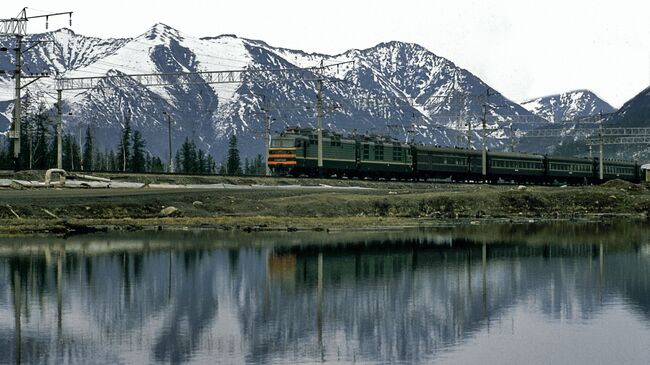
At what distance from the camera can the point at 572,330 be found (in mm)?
26344

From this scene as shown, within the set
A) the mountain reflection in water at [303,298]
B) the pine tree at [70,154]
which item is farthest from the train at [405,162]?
the pine tree at [70,154]

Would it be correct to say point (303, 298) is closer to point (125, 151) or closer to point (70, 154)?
point (70, 154)

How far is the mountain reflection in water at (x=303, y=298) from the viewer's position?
23.5 m

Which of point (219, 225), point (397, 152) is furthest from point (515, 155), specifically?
point (219, 225)

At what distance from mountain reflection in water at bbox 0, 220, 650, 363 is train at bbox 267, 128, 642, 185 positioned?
5258 cm

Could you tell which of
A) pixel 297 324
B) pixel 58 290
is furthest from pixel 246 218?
pixel 297 324

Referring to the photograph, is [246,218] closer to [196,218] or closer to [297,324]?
[196,218]

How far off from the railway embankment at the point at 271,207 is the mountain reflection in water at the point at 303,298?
9760mm

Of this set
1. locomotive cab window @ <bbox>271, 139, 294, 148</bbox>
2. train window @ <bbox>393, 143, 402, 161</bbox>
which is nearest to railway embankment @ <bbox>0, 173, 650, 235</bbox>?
locomotive cab window @ <bbox>271, 139, 294, 148</bbox>

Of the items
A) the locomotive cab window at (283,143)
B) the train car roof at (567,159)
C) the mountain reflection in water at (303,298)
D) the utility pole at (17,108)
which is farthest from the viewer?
the train car roof at (567,159)

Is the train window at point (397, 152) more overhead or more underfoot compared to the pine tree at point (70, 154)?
more underfoot

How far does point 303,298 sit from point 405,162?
8798 centimetres

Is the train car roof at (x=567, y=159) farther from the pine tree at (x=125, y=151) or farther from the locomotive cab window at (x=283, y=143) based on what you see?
the pine tree at (x=125, y=151)

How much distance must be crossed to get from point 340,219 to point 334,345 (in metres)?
43.5
